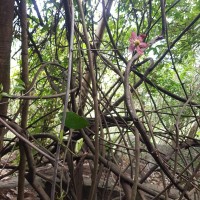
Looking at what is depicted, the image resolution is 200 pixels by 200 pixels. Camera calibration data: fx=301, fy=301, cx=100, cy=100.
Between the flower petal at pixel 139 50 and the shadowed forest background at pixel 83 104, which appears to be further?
the flower petal at pixel 139 50

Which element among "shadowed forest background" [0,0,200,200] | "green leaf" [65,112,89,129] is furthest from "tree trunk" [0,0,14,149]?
"green leaf" [65,112,89,129]

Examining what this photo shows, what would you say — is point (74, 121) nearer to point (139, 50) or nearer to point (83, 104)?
point (139, 50)

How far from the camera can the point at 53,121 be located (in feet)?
4.94

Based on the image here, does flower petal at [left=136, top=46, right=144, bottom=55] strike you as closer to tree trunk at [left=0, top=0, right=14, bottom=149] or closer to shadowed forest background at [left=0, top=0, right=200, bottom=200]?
shadowed forest background at [left=0, top=0, right=200, bottom=200]

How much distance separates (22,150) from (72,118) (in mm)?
322

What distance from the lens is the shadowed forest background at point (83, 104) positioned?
625mm

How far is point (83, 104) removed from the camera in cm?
120

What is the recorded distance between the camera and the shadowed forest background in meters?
0.62

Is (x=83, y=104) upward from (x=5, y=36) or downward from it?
downward

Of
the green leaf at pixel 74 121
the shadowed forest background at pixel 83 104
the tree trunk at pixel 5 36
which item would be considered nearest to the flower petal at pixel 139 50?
the shadowed forest background at pixel 83 104

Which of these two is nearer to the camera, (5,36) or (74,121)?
(74,121)

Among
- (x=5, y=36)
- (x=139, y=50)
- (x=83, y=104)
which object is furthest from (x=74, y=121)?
→ (x=83, y=104)

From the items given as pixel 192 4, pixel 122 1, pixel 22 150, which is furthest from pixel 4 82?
pixel 192 4

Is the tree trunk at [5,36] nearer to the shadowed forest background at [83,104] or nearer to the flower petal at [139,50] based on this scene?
the shadowed forest background at [83,104]
